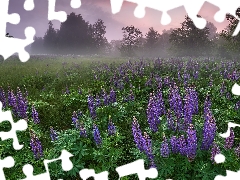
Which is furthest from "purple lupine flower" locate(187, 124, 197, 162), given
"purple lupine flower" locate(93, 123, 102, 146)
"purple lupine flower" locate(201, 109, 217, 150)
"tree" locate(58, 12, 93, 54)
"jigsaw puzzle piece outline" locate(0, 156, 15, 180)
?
"tree" locate(58, 12, 93, 54)

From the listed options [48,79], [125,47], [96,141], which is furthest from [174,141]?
[125,47]

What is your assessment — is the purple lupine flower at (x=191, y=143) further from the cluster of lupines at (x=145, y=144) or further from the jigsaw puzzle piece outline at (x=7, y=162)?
the jigsaw puzzle piece outline at (x=7, y=162)

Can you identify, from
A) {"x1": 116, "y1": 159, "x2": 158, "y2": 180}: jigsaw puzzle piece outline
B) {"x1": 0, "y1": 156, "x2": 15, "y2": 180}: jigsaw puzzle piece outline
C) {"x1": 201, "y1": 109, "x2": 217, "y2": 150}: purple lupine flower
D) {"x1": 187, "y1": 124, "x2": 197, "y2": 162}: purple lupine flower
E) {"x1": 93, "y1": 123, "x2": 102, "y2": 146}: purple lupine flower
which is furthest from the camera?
{"x1": 93, "y1": 123, "x2": 102, "y2": 146}: purple lupine flower

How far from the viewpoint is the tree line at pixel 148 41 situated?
45750mm

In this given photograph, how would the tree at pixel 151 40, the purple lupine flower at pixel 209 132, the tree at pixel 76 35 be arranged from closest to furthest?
the purple lupine flower at pixel 209 132, the tree at pixel 151 40, the tree at pixel 76 35

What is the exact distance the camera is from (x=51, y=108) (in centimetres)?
1046

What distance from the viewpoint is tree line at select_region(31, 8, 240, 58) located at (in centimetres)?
4575

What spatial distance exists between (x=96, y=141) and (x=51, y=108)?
15.6ft

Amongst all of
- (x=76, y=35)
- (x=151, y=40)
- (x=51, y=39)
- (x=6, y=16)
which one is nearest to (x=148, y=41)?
(x=151, y=40)

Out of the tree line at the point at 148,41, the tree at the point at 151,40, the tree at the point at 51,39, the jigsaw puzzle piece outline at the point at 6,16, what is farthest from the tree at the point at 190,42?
the tree at the point at 51,39

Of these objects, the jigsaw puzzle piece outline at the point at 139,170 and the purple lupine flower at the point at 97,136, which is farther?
the purple lupine flower at the point at 97,136

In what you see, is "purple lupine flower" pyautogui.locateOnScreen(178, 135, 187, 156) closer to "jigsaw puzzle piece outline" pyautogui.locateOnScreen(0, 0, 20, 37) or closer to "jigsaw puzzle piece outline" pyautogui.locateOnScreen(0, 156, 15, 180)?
"jigsaw puzzle piece outline" pyautogui.locateOnScreen(0, 156, 15, 180)

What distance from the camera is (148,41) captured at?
78.9 meters

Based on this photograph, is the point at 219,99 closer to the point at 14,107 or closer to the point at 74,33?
the point at 14,107
